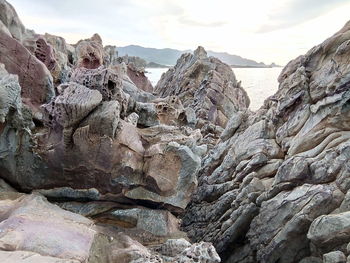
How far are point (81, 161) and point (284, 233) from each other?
9.21 m

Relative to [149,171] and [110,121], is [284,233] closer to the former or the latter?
[149,171]

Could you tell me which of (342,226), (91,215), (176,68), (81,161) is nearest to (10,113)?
(81,161)

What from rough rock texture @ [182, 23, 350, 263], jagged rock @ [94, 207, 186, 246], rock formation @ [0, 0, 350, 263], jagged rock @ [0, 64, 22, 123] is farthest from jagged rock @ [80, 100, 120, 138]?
rough rock texture @ [182, 23, 350, 263]

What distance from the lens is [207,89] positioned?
4350 cm

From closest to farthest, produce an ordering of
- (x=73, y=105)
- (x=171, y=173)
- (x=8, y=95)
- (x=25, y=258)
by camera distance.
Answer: (x=25, y=258)
(x=8, y=95)
(x=73, y=105)
(x=171, y=173)

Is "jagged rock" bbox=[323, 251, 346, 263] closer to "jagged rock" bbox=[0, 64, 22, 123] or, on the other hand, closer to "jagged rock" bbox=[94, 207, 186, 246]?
"jagged rock" bbox=[94, 207, 186, 246]

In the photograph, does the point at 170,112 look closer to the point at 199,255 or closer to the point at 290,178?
the point at 290,178

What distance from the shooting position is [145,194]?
17.1 metres

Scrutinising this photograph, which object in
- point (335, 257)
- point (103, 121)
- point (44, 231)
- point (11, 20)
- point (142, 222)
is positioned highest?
point (11, 20)

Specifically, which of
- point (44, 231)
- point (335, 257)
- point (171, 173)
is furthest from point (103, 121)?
point (335, 257)

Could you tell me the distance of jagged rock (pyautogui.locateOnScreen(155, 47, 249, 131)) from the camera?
4166 centimetres

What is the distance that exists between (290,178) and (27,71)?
14686mm

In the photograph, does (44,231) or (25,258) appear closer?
(25,258)

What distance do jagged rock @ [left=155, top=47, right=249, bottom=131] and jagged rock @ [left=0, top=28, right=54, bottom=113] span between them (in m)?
19.0
